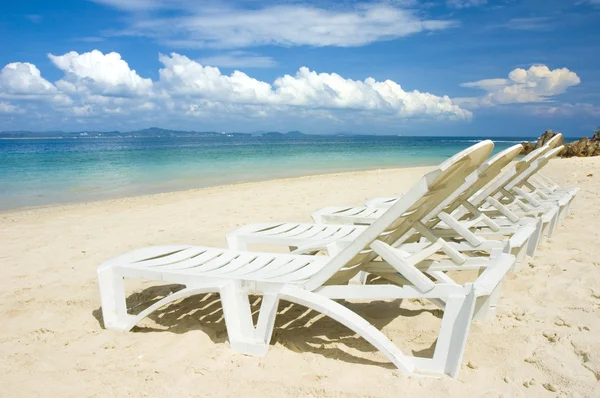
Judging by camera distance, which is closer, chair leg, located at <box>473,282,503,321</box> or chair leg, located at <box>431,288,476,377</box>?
chair leg, located at <box>431,288,476,377</box>

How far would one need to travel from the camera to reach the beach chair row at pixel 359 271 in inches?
89.7

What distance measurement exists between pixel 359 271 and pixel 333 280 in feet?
0.94

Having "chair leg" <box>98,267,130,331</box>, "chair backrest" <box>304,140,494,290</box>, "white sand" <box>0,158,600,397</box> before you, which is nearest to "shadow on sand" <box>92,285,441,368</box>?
"white sand" <box>0,158,600,397</box>

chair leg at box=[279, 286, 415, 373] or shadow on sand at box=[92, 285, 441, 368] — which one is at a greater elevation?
chair leg at box=[279, 286, 415, 373]

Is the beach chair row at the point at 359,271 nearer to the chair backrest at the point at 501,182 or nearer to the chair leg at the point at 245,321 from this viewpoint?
the chair leg at the point at 245,321

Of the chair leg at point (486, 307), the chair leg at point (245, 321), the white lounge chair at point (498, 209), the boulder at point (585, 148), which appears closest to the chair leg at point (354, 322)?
the chair leg at point (245, 321)

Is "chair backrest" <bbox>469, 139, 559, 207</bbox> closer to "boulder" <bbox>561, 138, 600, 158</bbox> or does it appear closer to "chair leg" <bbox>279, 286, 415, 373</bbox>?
"chair leg" <bbox>279, 286, 415, 373</bbox>

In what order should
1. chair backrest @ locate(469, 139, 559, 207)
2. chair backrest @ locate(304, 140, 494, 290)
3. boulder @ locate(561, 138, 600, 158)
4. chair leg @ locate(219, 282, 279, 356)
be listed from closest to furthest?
chair backrest @ locate(304, 140, 494, 290) < chair leg @ locate(219, 282, 279, 356) < chair backrest @ locate(469, 139, 559, 207) < boulder @ locate(561, 138, 600, 158)

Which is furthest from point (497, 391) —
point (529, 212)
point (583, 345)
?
point (529, 212)

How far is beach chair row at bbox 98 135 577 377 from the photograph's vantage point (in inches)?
89.7

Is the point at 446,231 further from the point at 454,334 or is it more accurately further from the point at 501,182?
the point at 454,334

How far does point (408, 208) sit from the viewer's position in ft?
7.43

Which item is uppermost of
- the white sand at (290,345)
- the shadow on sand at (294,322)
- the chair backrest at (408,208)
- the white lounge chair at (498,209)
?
the chair backrest at (408,208)

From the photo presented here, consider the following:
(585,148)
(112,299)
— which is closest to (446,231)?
(112,299)
